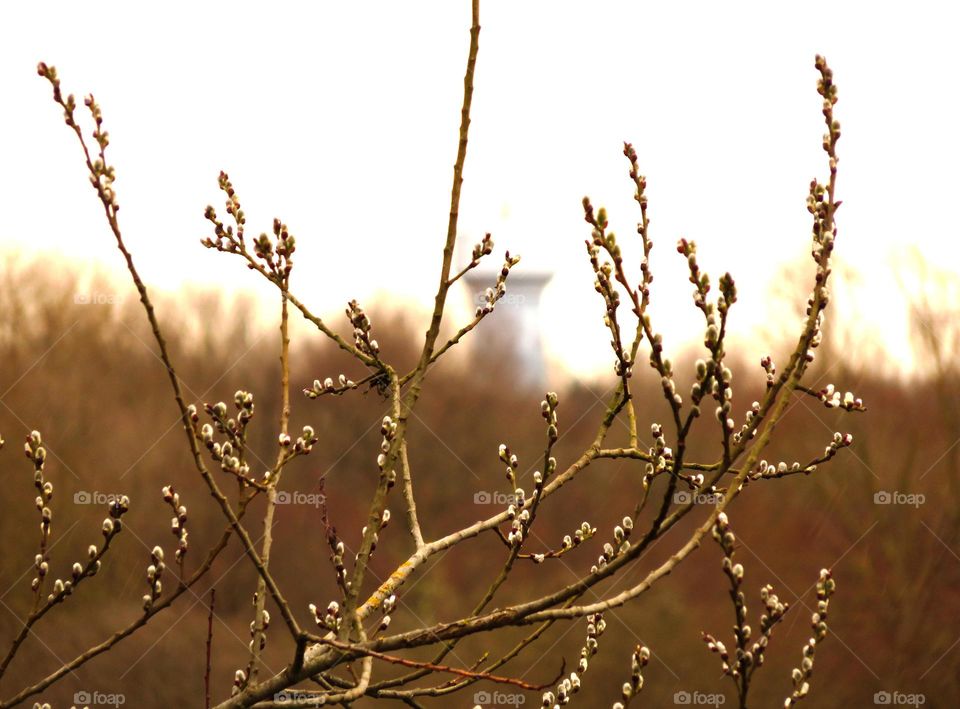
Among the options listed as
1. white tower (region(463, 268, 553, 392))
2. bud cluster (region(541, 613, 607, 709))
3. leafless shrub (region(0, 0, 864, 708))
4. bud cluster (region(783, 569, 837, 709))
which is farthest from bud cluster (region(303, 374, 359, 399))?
white tower (region(463, 268, 553, 392))

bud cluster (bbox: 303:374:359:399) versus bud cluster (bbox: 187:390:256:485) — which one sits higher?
bud cluster (bbox: 303:374:359:399)

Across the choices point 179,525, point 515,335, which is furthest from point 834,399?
point 515,335

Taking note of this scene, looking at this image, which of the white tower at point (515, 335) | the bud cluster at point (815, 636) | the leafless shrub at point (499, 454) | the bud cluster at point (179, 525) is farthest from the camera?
the white tower at point (515, 335)

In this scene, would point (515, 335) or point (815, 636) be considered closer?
point (815, 636)

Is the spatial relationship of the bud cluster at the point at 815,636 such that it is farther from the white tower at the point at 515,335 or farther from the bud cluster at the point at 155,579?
the white tower at the point at 515,335

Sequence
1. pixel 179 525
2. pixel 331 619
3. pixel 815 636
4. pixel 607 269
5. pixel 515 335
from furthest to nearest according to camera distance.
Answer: pixel 515 335 < pixel 815 636 < pixel 179 525 < pixel 331 619 < pixel 607 269

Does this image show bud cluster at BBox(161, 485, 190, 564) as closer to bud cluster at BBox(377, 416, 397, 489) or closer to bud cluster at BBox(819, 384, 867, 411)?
bud cluster at BBox(377, 416, 397, 489)

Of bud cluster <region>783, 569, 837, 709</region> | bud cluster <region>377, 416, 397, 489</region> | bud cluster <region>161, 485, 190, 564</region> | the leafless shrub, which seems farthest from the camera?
bud cluster <region>783, 569, 837, 709</region>

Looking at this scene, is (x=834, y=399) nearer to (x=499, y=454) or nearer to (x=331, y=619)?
(x=499, y=454)

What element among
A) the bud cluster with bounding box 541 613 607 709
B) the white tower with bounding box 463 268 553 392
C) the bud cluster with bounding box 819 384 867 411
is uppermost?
the white tower with bounding box 463 268 553 392

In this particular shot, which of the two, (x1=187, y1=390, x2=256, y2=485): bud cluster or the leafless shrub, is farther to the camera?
(x1=187, y1=390, x2=256, y2=485): bud cluster

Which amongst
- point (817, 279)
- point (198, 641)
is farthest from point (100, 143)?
point (198, 641)

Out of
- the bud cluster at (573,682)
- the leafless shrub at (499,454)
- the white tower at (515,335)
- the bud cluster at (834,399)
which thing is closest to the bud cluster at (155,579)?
the leafless shrub at (499,454)

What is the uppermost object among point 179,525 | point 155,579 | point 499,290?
point 499,290
